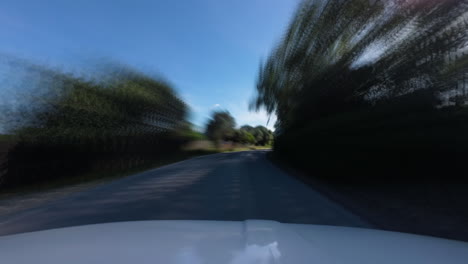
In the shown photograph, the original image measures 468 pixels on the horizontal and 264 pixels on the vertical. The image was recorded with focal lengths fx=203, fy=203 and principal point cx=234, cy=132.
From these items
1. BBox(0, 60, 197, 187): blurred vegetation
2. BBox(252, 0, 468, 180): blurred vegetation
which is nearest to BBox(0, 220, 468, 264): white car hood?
BBox(252, 0, 468, 180): blurred vegetation

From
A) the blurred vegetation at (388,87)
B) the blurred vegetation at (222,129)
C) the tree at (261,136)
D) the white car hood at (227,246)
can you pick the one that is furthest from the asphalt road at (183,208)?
the tree at (261,136)

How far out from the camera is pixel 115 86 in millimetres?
10594

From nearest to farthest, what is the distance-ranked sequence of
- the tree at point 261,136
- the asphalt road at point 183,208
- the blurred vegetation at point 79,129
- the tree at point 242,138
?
the asphalt road at point 183,208 → the blurred vegetation at point 79,129 → the tree at point 242,138 → the tree at point 261,136

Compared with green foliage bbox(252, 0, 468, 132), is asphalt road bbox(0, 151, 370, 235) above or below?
below

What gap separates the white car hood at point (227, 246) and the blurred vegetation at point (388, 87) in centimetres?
404

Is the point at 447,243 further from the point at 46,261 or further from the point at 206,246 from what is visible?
the point at 46,261

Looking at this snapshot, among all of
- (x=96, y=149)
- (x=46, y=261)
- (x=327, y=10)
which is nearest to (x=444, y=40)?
(x=327, y=10)

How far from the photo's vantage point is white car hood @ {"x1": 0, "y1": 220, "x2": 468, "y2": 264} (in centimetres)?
116

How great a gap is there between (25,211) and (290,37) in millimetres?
9030

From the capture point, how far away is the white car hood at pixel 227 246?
1.16m

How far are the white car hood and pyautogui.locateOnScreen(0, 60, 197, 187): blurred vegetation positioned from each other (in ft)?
24.8

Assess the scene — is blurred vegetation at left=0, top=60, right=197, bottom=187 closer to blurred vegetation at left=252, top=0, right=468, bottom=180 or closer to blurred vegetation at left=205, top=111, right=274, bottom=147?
blurred vegetation at left=252, top=0, right=468, bottom=180

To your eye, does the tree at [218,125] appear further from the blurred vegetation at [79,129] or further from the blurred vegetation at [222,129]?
the blurred vegetation at [79,129]

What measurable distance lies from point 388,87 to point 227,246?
18.7 ft
